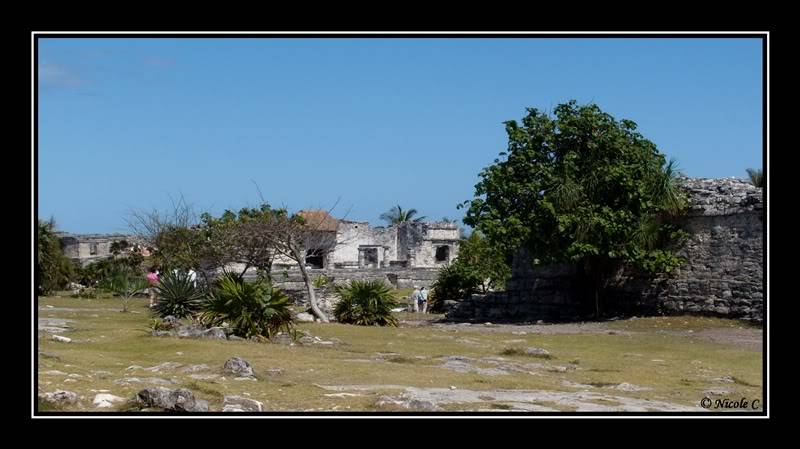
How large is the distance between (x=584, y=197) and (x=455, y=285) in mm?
6548

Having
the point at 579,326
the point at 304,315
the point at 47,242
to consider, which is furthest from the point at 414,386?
the point at 47,242

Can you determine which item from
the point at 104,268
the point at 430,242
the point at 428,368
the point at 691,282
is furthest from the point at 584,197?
the point at 430,242

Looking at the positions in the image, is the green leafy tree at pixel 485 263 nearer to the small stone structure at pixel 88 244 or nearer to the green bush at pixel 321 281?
the green bush at pixel 321 281

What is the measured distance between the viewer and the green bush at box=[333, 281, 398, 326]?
2222 cm

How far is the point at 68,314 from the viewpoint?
21844 mm

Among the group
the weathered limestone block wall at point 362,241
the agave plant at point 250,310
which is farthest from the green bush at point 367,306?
the weathered limestone block wall at point 362,241

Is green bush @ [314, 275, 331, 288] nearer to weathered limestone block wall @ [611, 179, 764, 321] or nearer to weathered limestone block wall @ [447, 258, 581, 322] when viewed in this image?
weathered limestone block wall @ [447, 258, 581, 322]

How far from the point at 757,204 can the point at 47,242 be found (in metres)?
19.6

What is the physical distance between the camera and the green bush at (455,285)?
28.1m

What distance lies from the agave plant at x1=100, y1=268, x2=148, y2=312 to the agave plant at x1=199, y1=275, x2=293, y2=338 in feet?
37.0

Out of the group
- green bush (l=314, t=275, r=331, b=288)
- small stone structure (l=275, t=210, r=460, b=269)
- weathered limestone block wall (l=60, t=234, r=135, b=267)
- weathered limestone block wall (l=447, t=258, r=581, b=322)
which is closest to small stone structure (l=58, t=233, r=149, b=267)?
weathered limestone block wall (l=60, t=234, r=135, b=267)

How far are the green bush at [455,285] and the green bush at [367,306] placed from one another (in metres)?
5.53

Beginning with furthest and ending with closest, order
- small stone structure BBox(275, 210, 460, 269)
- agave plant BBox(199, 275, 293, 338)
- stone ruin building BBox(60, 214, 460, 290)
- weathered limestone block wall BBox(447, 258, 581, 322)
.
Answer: small stone structure BBox(275, 210, 460, 269) < stone ruin building BBox(60, 214, 460, 290) < weathered limestone block wall BBox(447, 258, 581, 322) < agave plant BBox(199, 275, 293, 338)
